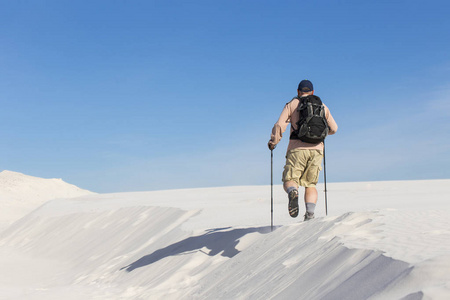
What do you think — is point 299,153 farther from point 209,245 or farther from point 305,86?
point 209,245

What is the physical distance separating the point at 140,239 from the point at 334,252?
723 cm

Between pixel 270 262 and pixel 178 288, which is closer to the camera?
pixel 270 262

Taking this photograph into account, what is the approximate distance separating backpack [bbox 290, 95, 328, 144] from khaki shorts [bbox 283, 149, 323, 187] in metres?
0.20

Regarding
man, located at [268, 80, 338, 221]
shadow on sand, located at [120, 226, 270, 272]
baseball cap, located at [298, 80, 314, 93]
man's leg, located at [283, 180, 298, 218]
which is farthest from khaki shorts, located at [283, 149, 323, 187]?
shadow on sand, located at [120, 226, 270, 272]

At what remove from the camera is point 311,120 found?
219 inches

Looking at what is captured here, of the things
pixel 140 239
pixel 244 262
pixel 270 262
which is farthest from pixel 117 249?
pixel 270 262

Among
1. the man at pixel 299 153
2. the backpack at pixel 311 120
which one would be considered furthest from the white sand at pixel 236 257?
the backpack at pixel 311 120

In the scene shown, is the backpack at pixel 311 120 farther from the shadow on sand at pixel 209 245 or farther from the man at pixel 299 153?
the shadow on sand at pixel 209 245

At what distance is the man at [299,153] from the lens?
572 centimetres

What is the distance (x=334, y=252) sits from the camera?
12.6 feet

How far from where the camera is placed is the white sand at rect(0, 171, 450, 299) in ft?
9.81

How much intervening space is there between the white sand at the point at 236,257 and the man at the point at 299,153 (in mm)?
501

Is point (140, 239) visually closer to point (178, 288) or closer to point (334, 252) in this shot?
point (178, 288)

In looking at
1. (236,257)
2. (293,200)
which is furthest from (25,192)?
(293,200)
